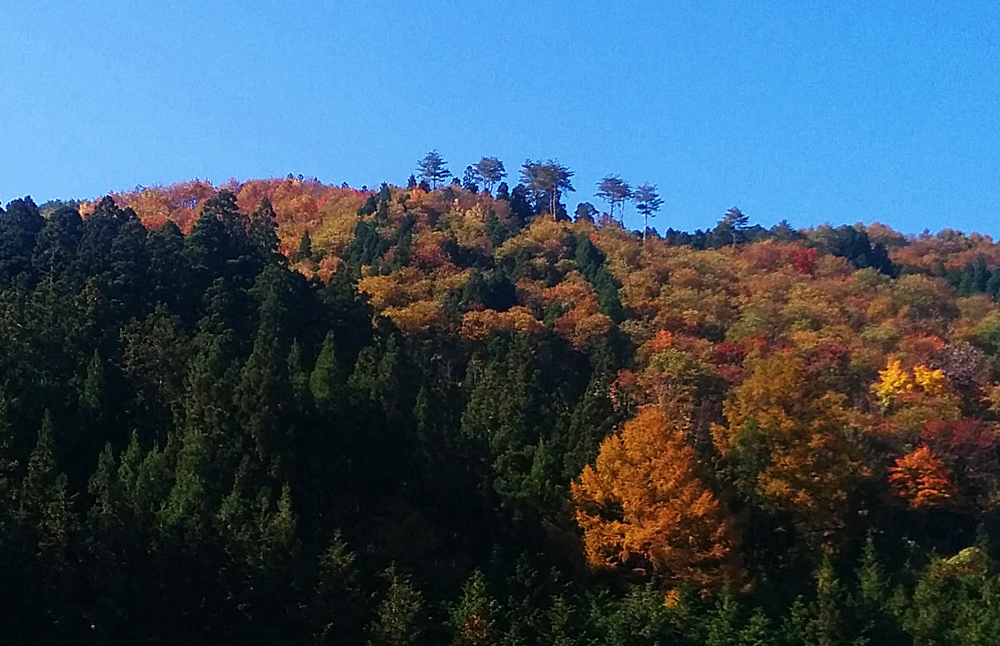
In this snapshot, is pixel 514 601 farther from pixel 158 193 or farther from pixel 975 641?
pixel 158 193

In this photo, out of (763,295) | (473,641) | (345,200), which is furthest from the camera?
(345,200)

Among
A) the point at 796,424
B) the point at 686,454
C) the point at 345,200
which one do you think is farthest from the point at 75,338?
the point at 345,200

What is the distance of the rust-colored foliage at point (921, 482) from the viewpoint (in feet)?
113

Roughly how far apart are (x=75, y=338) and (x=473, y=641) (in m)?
16.3

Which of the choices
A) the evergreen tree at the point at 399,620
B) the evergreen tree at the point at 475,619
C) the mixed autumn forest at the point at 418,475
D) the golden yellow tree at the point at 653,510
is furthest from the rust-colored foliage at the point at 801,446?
the evergreen tree at the point at 399,620

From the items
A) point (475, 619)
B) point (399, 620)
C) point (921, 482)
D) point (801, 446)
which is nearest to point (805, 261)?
point (921, 482)

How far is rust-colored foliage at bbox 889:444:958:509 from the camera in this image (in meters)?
34.3

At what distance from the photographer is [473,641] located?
24812 millimetres

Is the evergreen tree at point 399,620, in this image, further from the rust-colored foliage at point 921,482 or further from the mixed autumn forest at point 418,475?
the rust-colored foliage at point 921,482

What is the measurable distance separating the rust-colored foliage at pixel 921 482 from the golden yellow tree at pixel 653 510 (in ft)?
28.1

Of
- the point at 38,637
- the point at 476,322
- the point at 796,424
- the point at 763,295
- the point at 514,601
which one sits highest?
the point at 763,295

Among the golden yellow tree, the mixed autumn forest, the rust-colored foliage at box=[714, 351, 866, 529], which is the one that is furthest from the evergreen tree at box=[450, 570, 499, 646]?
the rust-colored foliage at box=[714, 351, 866, 529]

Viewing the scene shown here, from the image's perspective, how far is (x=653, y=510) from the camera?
28.6 metres

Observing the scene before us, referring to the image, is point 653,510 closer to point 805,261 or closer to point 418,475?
point 418,475
